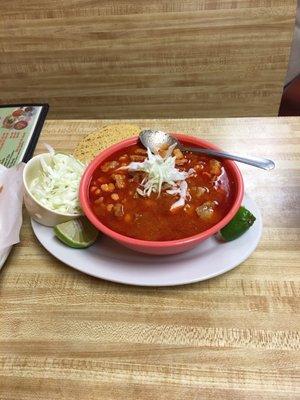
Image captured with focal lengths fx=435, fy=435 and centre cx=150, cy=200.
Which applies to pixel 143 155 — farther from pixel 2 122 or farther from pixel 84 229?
pixel 2 122

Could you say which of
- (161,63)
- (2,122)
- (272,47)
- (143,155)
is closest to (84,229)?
(143,155)

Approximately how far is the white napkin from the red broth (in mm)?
203

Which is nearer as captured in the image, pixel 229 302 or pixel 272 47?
pixel 229 302

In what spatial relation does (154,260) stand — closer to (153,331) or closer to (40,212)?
(153,331)

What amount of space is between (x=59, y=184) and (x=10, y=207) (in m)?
0.14

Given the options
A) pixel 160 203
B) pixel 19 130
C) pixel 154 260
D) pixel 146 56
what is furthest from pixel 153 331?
pixel 146 56

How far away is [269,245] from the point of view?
1065 millimetres

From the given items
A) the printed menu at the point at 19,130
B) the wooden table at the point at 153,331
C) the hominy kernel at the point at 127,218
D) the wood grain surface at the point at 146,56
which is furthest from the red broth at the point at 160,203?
the wood grain surface at the point at 146,56

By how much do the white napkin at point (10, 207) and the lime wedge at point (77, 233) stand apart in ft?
0.35

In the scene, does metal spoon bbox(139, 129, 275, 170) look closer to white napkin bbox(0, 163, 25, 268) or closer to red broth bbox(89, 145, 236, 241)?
red broth bbox(89, 145, 236, 241)

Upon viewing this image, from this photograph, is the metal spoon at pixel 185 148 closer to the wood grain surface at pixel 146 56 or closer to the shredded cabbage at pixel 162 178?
the shredded cabbage at pixel 162 178

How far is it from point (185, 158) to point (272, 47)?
3.86 ft

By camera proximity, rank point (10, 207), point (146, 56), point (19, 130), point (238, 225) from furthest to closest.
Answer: point (146, 56) < point (19, 130) < point (10, 207) < point (238, 225)

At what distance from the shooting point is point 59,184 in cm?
114
